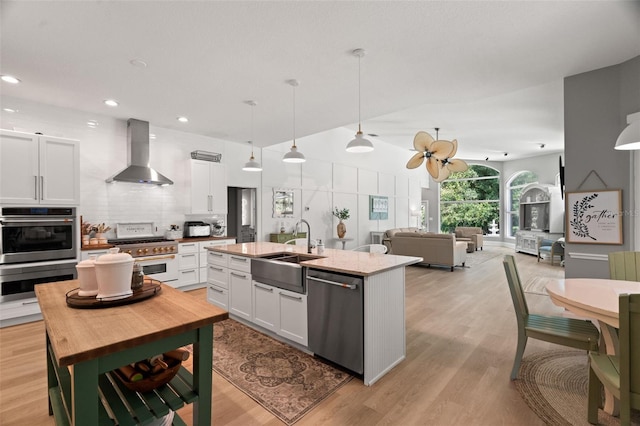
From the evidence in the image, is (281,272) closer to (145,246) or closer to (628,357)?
(628,357)

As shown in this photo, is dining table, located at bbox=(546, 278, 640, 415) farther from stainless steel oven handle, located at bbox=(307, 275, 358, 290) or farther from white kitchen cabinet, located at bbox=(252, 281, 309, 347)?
white kitchen cabinet, located at bbox=(252, 281, 309, 347)

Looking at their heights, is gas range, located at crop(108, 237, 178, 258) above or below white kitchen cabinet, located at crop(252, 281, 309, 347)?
above

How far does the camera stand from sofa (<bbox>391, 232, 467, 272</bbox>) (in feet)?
22.2

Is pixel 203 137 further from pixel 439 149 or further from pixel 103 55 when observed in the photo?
pixel 439 149

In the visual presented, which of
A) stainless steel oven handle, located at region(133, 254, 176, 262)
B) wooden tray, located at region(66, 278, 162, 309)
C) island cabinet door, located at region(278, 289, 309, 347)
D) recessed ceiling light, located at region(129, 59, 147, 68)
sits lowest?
island cabinet door, located at region(278, 289, 309, 347)

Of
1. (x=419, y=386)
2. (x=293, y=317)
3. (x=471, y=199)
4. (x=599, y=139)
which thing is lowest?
(x=419, y=386)

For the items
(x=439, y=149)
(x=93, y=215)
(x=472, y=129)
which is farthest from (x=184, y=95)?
(x=472, y=129)

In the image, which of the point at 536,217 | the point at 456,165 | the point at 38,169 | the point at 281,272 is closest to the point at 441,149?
the point at 456,165

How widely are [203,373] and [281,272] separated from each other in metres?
1.56

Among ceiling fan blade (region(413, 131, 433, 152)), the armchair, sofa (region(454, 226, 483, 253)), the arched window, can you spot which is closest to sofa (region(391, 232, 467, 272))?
ceiling fan blade (region(413, 131, 433, 152))

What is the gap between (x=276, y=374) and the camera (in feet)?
8.24

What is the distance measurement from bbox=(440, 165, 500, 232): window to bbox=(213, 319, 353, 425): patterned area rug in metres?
12.1

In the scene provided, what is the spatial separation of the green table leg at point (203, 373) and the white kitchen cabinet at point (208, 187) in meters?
4.52

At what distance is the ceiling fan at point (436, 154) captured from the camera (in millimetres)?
5484
